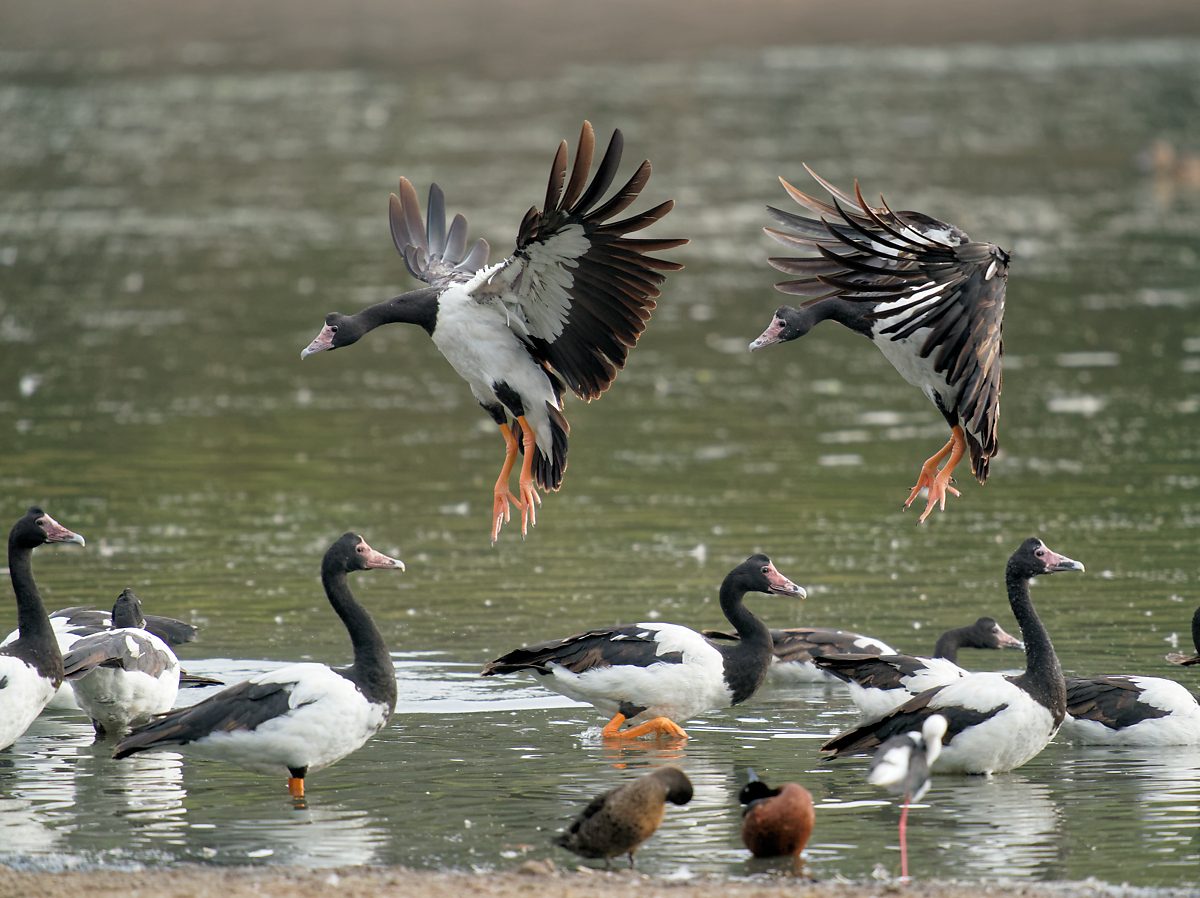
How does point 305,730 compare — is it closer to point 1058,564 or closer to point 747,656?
point 747,656

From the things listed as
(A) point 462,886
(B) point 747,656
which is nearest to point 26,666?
(A) point 462,886

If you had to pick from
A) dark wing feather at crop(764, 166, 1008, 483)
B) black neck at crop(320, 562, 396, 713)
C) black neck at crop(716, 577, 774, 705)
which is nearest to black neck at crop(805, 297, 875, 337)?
dark wing feather at crop(764, 166, 1008, 483)

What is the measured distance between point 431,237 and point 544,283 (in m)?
3.44

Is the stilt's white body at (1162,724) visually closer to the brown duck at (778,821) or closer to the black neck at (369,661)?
the brown duck at (778,821)

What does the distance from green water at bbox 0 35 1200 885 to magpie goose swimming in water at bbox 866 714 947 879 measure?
31cm

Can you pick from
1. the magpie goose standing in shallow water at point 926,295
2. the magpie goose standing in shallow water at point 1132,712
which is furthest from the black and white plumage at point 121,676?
the magpie goose standing in shallow water at point 1132,712

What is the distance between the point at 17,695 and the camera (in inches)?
460

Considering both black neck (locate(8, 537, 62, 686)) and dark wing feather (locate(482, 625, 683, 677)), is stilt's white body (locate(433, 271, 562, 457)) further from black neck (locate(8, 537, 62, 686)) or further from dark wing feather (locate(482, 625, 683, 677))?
black neck (locate(8, 537, 62, 686))

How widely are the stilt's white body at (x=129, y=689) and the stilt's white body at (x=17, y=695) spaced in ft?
1.91

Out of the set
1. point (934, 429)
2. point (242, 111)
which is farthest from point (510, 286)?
point (242, 111)

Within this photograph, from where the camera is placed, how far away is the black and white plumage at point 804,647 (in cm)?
1394

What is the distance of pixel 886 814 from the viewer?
35.7 ft

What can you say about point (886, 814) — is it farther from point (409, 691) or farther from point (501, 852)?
point (409, 691)

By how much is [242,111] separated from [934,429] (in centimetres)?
4304
